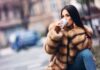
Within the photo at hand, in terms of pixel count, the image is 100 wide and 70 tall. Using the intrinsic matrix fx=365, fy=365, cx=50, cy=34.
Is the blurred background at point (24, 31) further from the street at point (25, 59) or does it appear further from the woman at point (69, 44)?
the woman at point (69, 44)

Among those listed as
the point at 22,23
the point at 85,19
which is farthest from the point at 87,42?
the point at 22,23

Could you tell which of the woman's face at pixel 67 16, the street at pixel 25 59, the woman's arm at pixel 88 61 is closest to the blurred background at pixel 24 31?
the street at pixel 25 59

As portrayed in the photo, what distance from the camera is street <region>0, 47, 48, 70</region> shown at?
5.06m

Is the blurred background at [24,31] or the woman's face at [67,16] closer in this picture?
the woman's face at [67,16]

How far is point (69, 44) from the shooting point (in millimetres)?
2580

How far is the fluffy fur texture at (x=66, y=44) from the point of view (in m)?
2.54

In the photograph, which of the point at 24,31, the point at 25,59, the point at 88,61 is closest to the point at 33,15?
the point at 24,31

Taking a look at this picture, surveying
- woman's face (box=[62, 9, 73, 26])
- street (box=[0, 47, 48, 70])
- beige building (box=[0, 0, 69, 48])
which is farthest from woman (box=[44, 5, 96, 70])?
beige building (box=[0, 0, 69, 48])

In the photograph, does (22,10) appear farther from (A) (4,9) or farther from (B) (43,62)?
(B) (43,62)

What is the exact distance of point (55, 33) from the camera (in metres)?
2.51

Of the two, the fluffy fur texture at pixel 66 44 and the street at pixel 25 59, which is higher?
the fluffy fur texture at pixel 66 44

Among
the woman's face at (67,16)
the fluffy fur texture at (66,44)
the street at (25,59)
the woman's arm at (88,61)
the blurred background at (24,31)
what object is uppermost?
the woman's face at (67,16)

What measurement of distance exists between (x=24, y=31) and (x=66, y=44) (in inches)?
110

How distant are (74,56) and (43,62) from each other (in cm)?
249
